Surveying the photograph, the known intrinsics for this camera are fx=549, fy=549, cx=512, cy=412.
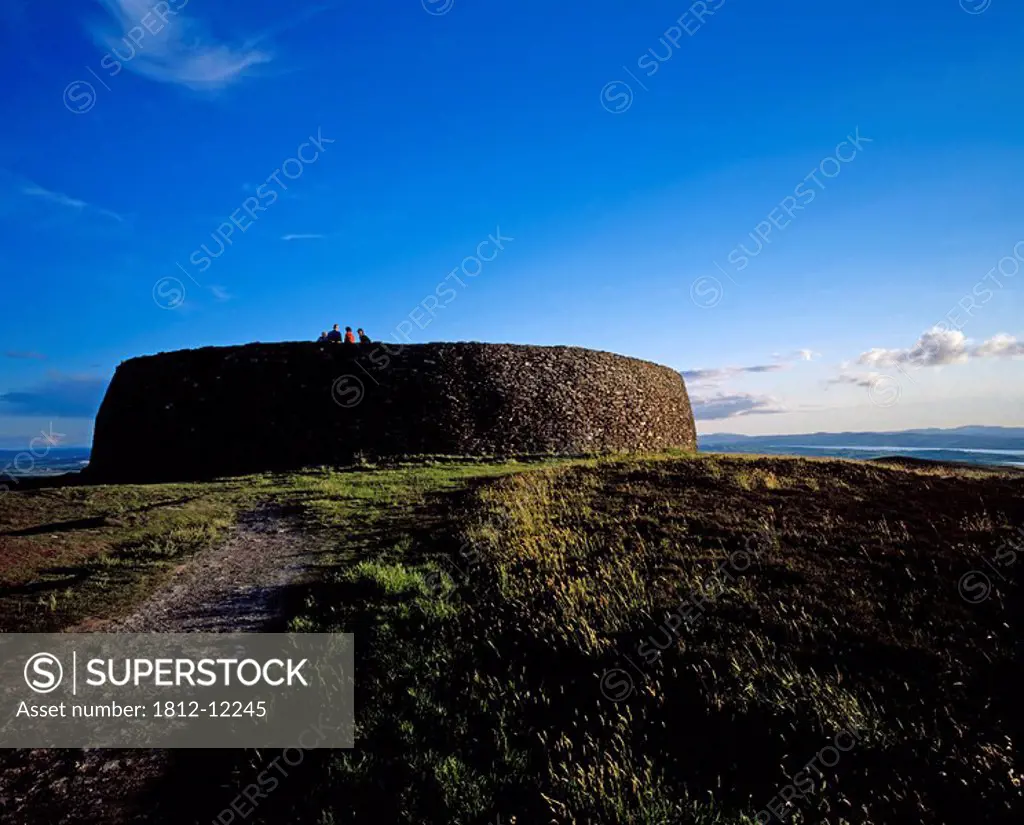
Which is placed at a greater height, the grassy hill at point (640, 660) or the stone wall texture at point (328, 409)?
the stone wall texture at point (328, 409)

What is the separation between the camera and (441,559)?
8445mm

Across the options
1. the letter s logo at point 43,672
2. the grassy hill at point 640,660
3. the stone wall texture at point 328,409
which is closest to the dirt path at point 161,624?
the grassy hill at point 640,660

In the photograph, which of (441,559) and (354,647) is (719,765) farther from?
(441,559)

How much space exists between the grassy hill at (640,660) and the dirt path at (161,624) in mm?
67

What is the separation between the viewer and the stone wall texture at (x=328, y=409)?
2481 centimetres

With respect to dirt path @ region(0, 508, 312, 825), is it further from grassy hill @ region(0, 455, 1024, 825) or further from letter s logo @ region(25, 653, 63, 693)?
letter s logo @ region(25, 653, 63, 693)

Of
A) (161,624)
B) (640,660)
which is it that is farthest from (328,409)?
(640,660)

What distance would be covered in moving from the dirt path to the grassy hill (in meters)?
0.07

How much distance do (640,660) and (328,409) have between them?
23.0m

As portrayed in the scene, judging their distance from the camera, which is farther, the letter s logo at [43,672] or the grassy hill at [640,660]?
the letter s logo at [43,672]

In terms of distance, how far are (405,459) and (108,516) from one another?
40.6 ft

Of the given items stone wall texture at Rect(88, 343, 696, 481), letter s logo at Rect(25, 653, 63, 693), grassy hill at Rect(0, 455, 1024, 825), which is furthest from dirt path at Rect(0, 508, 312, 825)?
stone wall texture at Rect(88, 343, 696, 481)

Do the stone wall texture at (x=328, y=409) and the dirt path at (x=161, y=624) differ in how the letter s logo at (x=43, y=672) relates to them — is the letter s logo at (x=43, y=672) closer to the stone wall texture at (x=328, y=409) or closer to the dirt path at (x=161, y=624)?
the dirt path at (x=161, y=624)

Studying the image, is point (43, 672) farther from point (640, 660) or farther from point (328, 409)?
point (328, 409)
